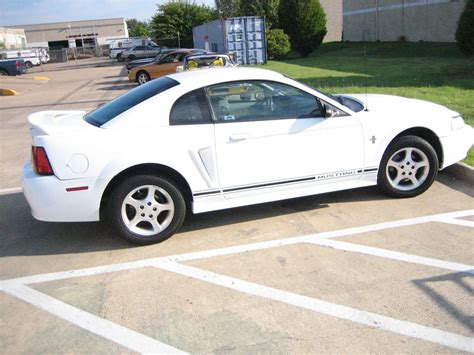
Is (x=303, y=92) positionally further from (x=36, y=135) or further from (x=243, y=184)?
(x=36, y=135)

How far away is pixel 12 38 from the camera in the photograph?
8106 cm

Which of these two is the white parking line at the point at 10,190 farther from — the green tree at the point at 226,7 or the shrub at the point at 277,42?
the green tree at the point at 226,7

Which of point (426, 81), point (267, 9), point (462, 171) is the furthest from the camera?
point (267, 9)

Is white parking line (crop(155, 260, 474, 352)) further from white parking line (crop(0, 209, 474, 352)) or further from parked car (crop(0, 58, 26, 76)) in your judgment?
parked car (crop(0, 58, 26, 76))

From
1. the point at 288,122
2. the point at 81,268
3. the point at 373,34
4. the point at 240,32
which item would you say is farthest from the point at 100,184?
the point at 373,34

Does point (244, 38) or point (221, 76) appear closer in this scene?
point (221, 76)

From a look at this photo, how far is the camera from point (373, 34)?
3525 centimetres

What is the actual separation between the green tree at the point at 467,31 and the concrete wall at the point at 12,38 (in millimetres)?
68812

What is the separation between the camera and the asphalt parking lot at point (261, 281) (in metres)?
3.12

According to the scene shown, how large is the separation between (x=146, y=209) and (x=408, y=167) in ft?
9.38

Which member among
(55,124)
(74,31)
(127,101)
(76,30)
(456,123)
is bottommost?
(456,123)

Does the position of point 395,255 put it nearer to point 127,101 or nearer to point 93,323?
point 93,323

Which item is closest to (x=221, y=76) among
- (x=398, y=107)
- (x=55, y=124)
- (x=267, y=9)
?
(x=55, y=124)

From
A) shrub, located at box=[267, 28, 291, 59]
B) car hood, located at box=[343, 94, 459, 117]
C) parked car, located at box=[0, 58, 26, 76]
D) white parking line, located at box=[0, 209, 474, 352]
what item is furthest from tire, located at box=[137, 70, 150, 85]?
parked car, located at box=[0, 58, 26, 76]
